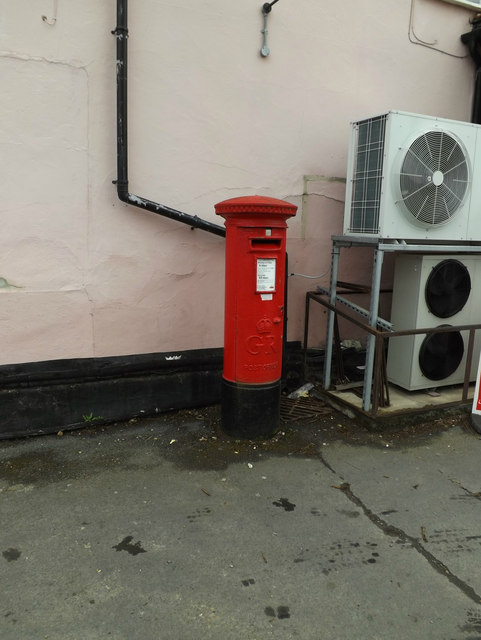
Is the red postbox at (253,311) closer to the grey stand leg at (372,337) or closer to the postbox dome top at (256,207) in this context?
the postbox dome top at (256,207)

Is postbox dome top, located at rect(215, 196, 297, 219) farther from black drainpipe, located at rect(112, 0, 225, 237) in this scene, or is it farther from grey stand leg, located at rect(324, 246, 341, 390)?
grey stand leg, located at rect(324, 246, 341, 390)

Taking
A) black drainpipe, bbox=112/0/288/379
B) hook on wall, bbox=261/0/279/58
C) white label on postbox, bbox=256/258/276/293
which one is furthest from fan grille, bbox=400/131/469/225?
black drainpipe, bbox=112/0/288/379

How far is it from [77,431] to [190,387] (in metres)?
1.04

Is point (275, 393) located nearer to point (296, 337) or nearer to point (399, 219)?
point (296, 337)

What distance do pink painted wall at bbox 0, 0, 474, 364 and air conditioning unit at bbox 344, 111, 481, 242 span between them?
0.69 meters

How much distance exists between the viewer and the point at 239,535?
110 inches

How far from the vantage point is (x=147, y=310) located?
422 cm

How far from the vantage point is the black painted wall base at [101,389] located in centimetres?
385

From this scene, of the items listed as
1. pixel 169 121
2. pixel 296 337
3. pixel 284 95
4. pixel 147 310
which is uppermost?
pixel 284 95

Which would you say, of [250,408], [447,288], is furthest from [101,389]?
[447,288]

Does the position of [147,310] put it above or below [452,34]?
below

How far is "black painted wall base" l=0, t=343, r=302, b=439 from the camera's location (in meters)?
3.85

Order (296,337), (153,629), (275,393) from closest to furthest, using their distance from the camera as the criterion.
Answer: (153,629)
(275,393)
(296,337)

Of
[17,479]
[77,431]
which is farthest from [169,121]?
[17,479]
